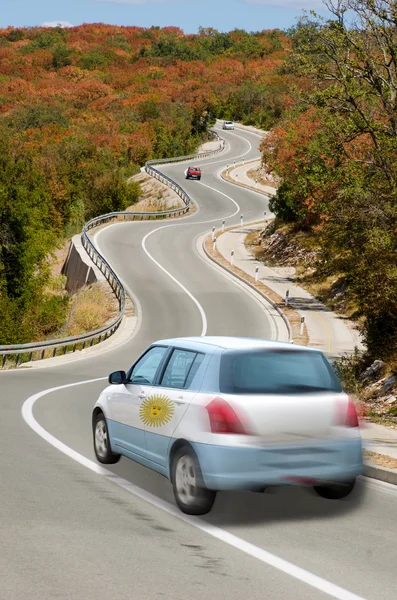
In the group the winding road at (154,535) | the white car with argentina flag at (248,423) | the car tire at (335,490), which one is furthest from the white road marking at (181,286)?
the white car with argentina flag at (248,423)

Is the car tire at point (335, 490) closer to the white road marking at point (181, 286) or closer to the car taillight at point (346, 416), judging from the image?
the car taillight at point (346, 416)

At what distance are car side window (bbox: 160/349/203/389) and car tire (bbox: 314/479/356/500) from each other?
66.5 inches

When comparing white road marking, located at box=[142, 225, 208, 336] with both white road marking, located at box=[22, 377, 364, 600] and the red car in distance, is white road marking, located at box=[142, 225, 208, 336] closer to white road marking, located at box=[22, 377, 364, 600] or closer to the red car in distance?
white road marking, located at box=[22, 377, 364, 600]

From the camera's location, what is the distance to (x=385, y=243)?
20141 millimetres

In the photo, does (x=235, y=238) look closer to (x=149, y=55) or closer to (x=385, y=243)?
(x=385, y=243)

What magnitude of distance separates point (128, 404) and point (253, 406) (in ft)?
7.37

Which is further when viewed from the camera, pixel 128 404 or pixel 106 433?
pixel 106 433

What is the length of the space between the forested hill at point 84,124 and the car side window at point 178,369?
17289mm

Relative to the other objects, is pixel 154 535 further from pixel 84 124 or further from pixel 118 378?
pixel 84 124

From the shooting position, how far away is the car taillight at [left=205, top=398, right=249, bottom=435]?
743 cm

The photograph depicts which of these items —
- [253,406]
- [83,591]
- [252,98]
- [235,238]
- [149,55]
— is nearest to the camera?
[83,591]

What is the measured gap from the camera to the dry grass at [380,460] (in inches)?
371

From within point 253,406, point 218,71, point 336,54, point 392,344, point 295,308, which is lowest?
point 295,308

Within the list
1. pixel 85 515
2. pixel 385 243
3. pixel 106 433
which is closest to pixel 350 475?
pixel 85 515
